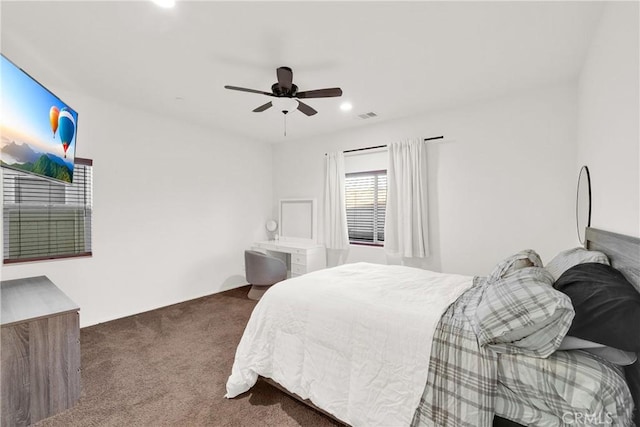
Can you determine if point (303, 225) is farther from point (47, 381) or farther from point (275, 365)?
point (47, 381)

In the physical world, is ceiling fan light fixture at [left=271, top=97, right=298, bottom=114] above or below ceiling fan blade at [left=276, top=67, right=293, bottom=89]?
below

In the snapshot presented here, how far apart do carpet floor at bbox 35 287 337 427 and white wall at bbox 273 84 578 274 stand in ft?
8.23

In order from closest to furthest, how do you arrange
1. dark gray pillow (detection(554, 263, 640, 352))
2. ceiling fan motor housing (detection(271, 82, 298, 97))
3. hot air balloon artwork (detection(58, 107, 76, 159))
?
1. dark gray pillow (detection(554, 263, 640, 352))
2. hot air balloon artwork (detection(58, 107, 76, 159))
3. ceiling fan motor housing (detection(271, 82, 298, 97))

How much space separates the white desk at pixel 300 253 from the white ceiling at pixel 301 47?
2.22m

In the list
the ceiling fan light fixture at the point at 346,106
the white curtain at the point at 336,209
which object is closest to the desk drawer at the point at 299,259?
the white curtain at the point at 336,209

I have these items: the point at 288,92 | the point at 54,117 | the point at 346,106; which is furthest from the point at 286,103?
the point at 54,117

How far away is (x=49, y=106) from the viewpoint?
1929mm

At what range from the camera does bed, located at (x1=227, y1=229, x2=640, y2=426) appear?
117cm

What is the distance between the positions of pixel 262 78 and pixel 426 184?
2388 millimetres

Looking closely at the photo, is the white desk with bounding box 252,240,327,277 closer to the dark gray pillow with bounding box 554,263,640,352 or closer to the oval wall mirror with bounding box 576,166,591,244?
the oval wall mirror with bounding box 576,166,591,244

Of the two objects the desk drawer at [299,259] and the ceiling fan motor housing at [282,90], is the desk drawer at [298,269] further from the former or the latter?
the ceiling fan motor housing at [282,90]

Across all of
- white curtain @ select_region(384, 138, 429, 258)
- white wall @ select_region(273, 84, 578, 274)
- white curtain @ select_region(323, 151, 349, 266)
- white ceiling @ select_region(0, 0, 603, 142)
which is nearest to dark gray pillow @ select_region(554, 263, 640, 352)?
white ceiling @ select_region(0, 0, 603, 142)

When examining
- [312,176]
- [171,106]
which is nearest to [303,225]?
[312,176]

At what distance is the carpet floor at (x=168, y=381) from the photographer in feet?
5.90
